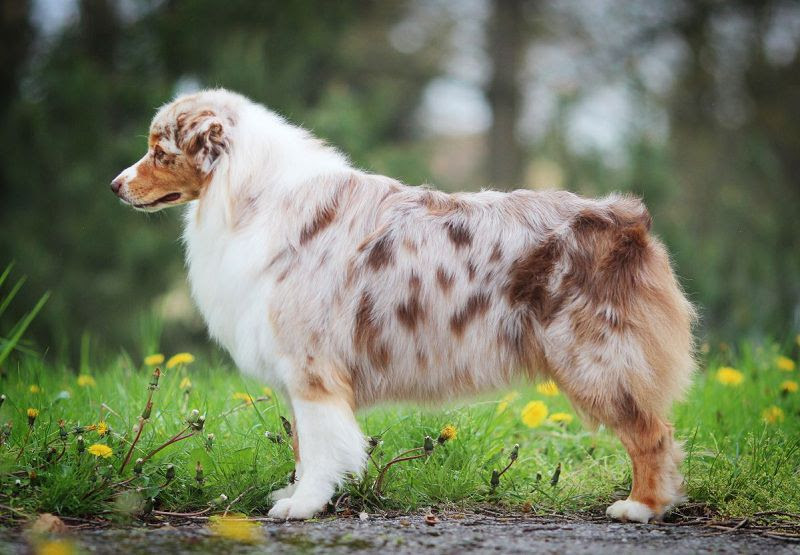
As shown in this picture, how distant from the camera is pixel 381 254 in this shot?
3.66m

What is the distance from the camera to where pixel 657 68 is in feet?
38.2

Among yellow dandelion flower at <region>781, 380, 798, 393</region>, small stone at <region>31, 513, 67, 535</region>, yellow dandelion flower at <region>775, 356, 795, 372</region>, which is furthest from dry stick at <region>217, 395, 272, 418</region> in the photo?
yellow dandelion flower at <region>775, 356, 795, 372</region>

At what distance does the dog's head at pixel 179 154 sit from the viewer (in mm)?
3947

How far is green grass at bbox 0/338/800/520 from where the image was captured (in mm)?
3365

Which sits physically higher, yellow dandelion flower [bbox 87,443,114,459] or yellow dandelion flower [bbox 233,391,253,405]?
yellow dandelion flower [bbox 87,443,114,459]

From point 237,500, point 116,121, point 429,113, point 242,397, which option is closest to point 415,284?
point 237,500

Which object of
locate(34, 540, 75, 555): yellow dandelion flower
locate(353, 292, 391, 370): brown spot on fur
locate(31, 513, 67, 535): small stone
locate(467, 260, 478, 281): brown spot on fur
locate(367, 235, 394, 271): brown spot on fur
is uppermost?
locate(367, 235, 394, 271): brown spot on fur

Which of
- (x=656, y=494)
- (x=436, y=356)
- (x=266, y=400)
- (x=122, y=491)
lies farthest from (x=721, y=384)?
(x=122, y=491)

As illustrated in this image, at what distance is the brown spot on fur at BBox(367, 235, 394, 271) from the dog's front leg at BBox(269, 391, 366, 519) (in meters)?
0.58

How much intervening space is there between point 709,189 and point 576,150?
2.93m

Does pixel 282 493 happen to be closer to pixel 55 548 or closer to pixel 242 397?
pixel 242 397

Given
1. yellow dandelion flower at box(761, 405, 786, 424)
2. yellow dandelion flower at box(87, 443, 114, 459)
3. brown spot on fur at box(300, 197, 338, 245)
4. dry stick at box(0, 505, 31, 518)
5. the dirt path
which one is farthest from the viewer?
yellow dandelion flower at box(761, 405, 786, 424)

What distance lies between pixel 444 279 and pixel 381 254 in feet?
0.94

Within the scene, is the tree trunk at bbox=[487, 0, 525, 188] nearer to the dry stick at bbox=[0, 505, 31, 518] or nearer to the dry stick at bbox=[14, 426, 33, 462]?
the dry stick at bbox=[14, 426, 33, 462]
